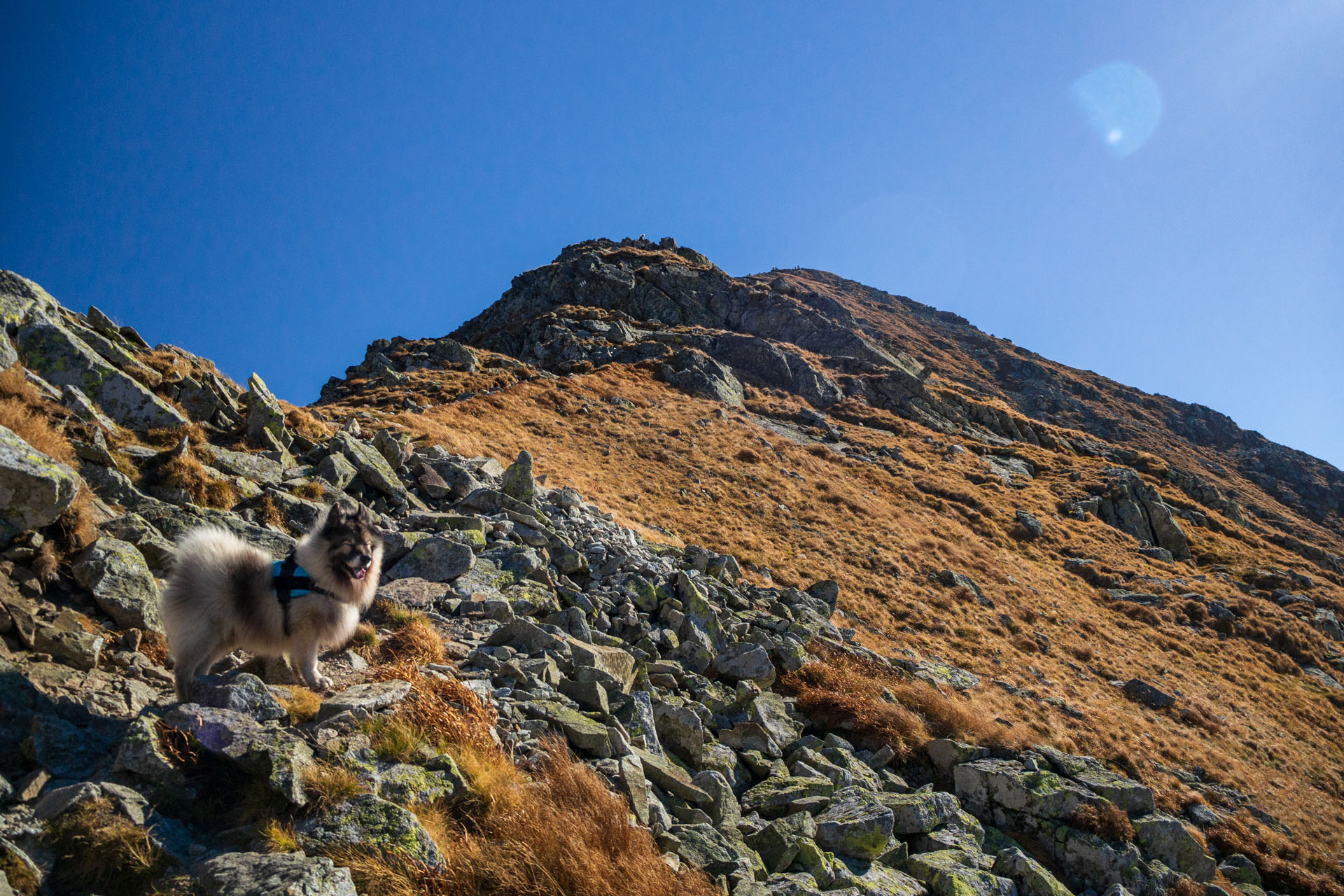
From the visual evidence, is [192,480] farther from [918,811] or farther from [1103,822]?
[1103,822]

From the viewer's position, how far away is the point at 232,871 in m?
3.07

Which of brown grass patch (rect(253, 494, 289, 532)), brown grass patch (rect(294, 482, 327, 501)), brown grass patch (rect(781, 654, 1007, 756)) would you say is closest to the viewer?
brown grass patch (rect(253, 494, 289, 532))

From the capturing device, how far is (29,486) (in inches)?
197

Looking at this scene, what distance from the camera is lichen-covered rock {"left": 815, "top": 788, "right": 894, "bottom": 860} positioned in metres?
6.20

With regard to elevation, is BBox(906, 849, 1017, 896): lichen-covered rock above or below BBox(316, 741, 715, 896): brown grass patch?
below

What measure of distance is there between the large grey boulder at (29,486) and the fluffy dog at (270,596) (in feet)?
4.10

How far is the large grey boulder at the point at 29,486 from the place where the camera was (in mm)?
4934

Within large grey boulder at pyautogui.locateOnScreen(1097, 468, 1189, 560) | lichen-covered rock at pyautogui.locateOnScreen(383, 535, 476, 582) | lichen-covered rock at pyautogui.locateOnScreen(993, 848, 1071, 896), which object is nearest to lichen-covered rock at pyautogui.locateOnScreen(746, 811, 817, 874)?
lichen-covered rock at pyautogui.locateOnScreen(993, 848, 1071, 896)

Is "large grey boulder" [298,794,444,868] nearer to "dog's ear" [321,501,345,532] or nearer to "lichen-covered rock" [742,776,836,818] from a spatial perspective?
"dog's ear" [321,501,345,532]

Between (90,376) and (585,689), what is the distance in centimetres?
876

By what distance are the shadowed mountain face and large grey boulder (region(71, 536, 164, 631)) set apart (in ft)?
126

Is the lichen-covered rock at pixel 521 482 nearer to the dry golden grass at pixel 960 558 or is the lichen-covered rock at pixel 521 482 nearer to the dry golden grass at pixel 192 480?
the dry golden grass at pixel 960 558

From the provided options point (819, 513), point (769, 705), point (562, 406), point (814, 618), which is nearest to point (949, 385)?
point (819, 513)

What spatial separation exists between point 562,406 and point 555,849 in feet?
105
